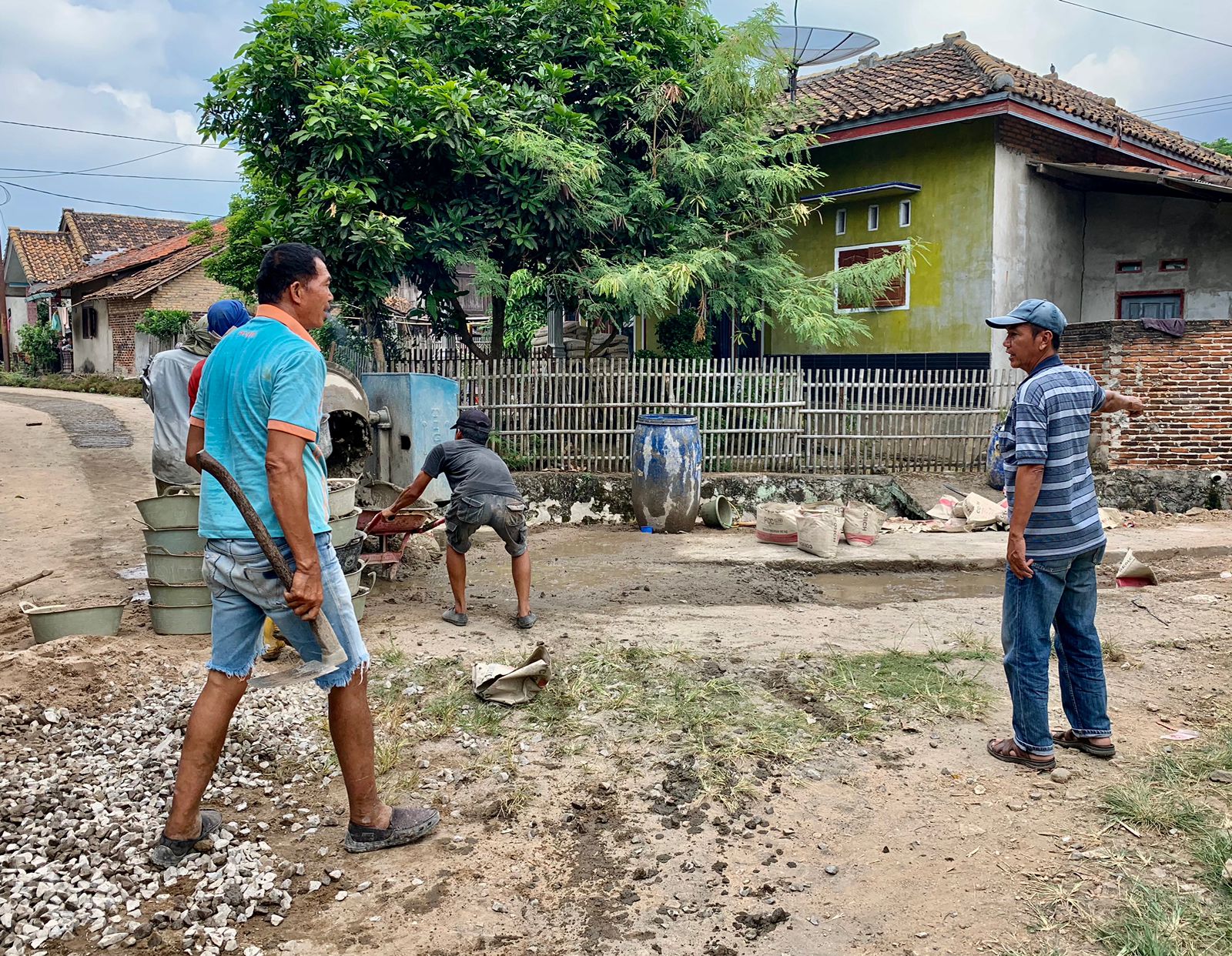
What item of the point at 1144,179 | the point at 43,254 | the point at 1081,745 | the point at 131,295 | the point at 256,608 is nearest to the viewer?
the point at 256,608

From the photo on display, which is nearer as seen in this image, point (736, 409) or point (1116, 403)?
point (1116, 403)

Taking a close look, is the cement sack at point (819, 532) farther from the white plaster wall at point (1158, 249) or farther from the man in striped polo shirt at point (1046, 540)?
the white plaster wall at point (1158, 249)

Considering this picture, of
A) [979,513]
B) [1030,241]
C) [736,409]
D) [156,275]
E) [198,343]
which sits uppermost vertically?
[156,275]

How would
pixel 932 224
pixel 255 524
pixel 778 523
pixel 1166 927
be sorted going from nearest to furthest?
1. pixel 1166 927
2. pixel 255 524
3. pixel 778 523
4. pixel 932 224

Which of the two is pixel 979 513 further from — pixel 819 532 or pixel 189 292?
pixel 189 292

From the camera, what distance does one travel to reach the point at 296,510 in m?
2.95

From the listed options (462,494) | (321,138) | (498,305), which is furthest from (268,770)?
(498,305)

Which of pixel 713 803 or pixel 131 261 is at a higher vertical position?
pixel 131 261

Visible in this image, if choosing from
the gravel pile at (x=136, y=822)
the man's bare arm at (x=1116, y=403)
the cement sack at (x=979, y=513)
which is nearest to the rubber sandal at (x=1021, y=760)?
the man's bare arm at (x=1116, y=403)

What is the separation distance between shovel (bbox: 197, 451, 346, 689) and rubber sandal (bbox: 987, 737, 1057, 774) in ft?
9.16

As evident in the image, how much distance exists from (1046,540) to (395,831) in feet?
9.18

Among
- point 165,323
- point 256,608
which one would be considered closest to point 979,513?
point 256,608

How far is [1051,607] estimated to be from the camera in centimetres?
388

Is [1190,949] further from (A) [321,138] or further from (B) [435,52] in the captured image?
(B) [435,52]
